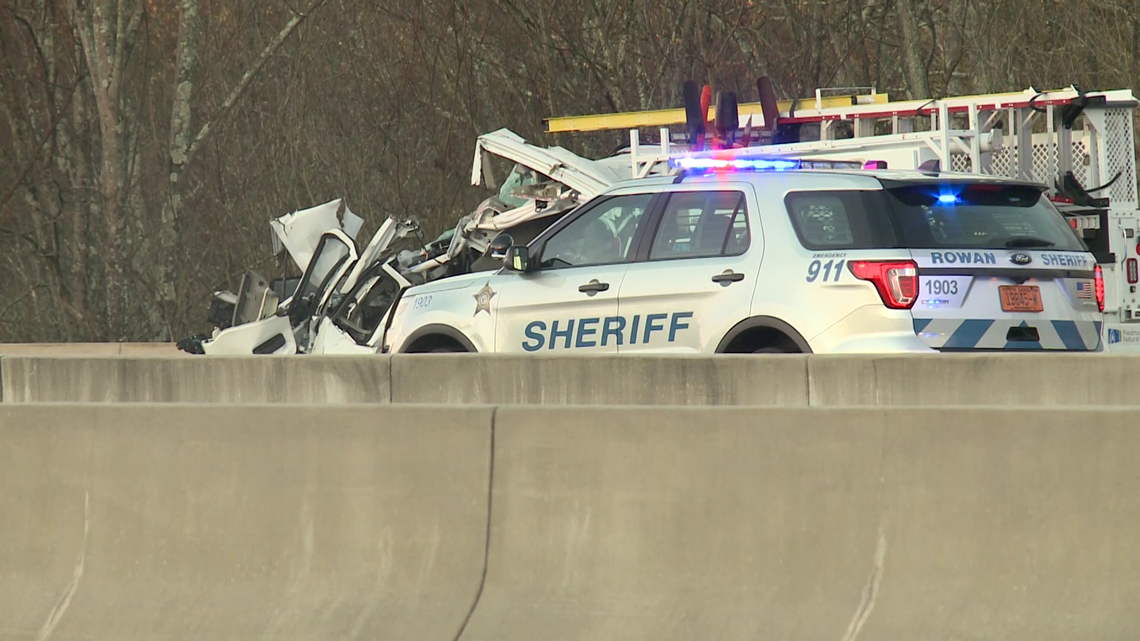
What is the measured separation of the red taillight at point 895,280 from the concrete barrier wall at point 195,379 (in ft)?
8.53

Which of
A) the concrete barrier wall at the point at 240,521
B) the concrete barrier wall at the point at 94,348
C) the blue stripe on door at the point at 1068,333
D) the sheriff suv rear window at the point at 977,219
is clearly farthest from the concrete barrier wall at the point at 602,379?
the concrete barrier wall at the point at 94,348

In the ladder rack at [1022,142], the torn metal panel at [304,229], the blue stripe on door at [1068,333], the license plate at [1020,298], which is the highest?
the ladder rack at [1022,142]

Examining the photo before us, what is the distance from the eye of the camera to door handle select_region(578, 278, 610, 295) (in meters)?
10.4

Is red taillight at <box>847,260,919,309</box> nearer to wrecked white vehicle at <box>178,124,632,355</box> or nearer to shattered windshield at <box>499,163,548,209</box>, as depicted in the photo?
wrecked white vehicle at <box>178,124,632,355</box>

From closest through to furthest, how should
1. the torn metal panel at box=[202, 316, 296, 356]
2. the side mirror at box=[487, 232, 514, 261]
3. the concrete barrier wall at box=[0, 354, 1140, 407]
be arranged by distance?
the concrete barrier wall at box=[0, 354, 1140, 407] < the side mirror at box=[487, 232, 514, 261] < the torn metal panel at box=[202, 316, 296, 356]

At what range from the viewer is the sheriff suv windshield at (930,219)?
30.8ft

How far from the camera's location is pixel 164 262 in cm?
2300

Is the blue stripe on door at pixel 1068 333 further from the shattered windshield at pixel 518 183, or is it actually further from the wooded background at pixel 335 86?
the wooded background at pixel 335 86

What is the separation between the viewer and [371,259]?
47.6 ft

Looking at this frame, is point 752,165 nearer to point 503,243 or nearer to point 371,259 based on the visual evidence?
point 503,243

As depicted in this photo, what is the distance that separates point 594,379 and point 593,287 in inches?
67.4

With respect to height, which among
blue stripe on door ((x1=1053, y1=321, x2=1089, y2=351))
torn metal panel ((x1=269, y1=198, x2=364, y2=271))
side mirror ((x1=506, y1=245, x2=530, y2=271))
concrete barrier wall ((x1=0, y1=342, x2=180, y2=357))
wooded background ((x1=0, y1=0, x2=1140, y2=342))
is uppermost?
wooded background ((x1=0, y1=0, x2=1140, y2=342))

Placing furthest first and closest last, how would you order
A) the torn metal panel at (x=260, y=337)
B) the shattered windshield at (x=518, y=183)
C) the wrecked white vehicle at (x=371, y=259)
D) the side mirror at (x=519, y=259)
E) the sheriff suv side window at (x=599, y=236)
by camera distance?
the torn metal panel at (x=260, y=337) < the shattered windshield at (x=518, y=183) < the wrecked white vehicle at (x=371, y=259) < the side mirror at (x=519, y=259) < the sheriff suv side window at (x=599, y=236)

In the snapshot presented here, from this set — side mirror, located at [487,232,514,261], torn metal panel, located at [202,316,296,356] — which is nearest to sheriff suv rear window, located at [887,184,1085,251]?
side mirror, located at [487,232,514,261]
